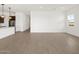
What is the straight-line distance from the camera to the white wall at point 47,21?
1521 cm

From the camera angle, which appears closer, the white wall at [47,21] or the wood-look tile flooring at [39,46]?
the wood-look tile flooring at [39,46]

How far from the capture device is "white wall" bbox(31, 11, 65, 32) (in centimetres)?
1521

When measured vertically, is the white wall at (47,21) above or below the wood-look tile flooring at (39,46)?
above

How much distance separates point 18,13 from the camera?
54.2ft

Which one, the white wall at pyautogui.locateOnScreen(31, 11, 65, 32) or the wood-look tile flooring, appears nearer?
the wood-look tile flooring

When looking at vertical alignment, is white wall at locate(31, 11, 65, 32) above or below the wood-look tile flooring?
above

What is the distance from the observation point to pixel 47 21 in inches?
603
